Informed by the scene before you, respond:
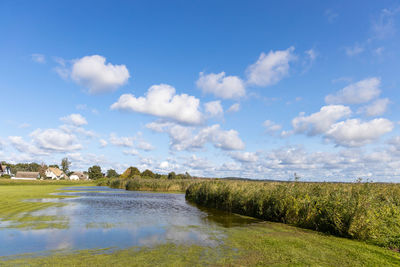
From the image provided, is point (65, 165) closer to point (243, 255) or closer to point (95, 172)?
point (95, 172)

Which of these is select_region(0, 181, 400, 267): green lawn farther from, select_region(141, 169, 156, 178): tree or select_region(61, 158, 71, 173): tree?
select_region(61, 158, 71, 173): tree

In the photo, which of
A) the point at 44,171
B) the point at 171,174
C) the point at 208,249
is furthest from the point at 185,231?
the point at 44,171

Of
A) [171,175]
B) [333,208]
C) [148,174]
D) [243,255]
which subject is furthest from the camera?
[148,174]

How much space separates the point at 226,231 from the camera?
15125 mm

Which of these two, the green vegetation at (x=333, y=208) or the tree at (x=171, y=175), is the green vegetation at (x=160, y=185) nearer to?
the tree at (x=171, y=175)

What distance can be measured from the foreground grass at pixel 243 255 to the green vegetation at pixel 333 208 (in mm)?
1081

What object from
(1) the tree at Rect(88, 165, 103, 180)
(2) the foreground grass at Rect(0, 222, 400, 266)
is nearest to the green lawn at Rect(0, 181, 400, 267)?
(2) the foreground grass at Rect(0, 222, 400, 266)

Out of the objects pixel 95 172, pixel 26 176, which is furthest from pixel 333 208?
pixel 95 172

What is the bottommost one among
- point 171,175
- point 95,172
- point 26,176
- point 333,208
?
point 26,176

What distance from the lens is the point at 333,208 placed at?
14.4 metres

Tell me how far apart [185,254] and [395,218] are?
12.7 meters

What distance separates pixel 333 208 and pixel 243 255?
305 inches

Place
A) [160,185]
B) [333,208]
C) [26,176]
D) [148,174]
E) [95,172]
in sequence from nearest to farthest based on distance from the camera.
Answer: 1. [333,208]
2. [160,185]
3. [148,174]
4. [26,176]
5. [95,172]

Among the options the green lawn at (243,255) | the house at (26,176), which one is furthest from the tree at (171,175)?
the green lawn at (243,255)
